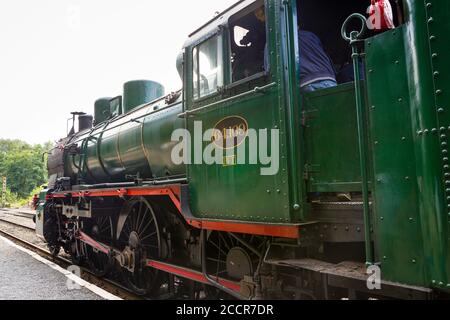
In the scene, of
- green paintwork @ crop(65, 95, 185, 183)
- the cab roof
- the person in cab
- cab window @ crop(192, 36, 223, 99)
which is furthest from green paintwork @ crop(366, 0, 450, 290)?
green paintwork @ crop(65, 95, 185, 183)

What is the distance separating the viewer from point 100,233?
700 cm

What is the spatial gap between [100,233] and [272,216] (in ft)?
16.4

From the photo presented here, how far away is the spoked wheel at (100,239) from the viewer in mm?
6760

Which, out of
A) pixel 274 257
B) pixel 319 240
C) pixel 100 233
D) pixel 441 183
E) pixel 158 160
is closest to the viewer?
pixel 441 183

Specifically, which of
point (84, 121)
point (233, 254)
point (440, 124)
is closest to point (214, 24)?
point (233, 254)

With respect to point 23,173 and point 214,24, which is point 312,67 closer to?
point 214,24

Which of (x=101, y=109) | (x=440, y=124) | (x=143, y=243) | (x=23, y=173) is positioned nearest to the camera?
(x=440, y=124)

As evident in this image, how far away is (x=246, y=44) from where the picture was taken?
3674mm

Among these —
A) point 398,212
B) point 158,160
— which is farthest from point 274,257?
point 158,160

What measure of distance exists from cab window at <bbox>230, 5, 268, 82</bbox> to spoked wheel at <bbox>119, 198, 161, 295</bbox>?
245cm

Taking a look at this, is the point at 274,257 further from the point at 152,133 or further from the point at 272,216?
the point at 152,133

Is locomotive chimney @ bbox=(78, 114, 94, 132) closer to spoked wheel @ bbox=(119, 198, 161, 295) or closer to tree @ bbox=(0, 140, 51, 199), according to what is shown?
spoked wheel @ bbox=(119, 198, 161, 295)

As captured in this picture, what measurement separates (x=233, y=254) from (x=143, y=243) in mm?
2219

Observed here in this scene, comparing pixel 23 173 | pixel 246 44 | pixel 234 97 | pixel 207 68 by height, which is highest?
pixel 23 173
